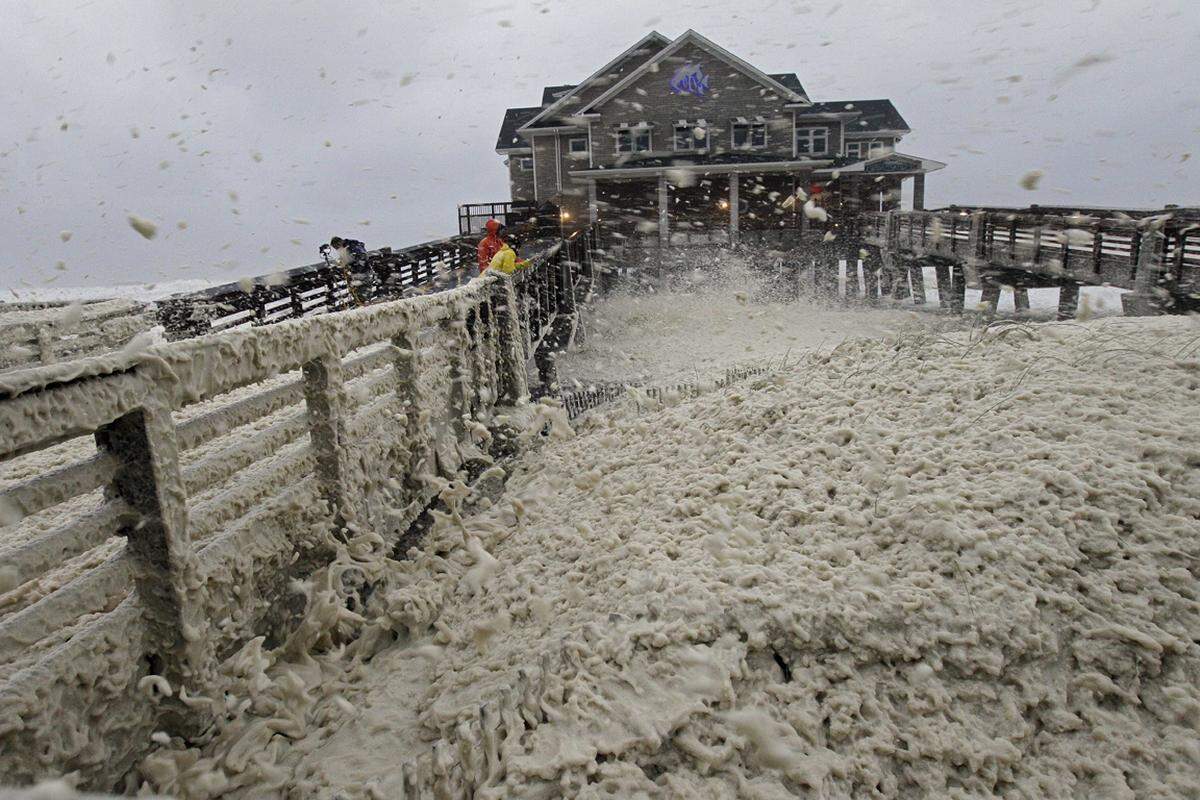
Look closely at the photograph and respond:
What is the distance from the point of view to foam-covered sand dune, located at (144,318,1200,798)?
213cm

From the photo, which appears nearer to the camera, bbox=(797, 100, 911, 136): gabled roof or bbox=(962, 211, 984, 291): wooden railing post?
bbox=(962, 211, 984, 291): wooden railing post

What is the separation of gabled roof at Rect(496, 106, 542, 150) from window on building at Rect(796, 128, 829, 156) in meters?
13.6

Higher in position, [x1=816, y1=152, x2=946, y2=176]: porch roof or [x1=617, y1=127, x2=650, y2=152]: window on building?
[x1=617, y1=127, x2=650, y2=152]: window on building

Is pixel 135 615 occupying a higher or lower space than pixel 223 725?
higher

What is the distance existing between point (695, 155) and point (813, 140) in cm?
688

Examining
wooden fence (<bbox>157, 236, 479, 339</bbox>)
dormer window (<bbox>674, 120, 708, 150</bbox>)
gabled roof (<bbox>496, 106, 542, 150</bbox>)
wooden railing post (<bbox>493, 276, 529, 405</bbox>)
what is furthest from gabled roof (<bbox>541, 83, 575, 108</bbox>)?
wooden railing post (<bbox>493, 276, 529, 405</bbox>)

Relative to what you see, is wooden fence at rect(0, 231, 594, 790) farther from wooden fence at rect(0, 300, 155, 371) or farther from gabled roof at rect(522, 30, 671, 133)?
gabled roof at rect(522, 30, 671, 133)

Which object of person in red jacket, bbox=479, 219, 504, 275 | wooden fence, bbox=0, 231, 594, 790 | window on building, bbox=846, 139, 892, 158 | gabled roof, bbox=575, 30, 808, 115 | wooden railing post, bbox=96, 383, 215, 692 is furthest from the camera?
window on building, bbox=846, 139, 892, 158

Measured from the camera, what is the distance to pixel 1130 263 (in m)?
13.8

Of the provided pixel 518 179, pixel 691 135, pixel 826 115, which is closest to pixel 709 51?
pixel 691 135

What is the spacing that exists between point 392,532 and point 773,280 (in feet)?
80.7

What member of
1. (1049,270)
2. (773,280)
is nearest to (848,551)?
(1049,270)

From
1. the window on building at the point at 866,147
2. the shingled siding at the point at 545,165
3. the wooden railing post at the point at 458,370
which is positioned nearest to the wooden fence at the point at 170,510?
the wooden railing post at the point at 458,370

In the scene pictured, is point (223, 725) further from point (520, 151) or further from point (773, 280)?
point (520, 151)
